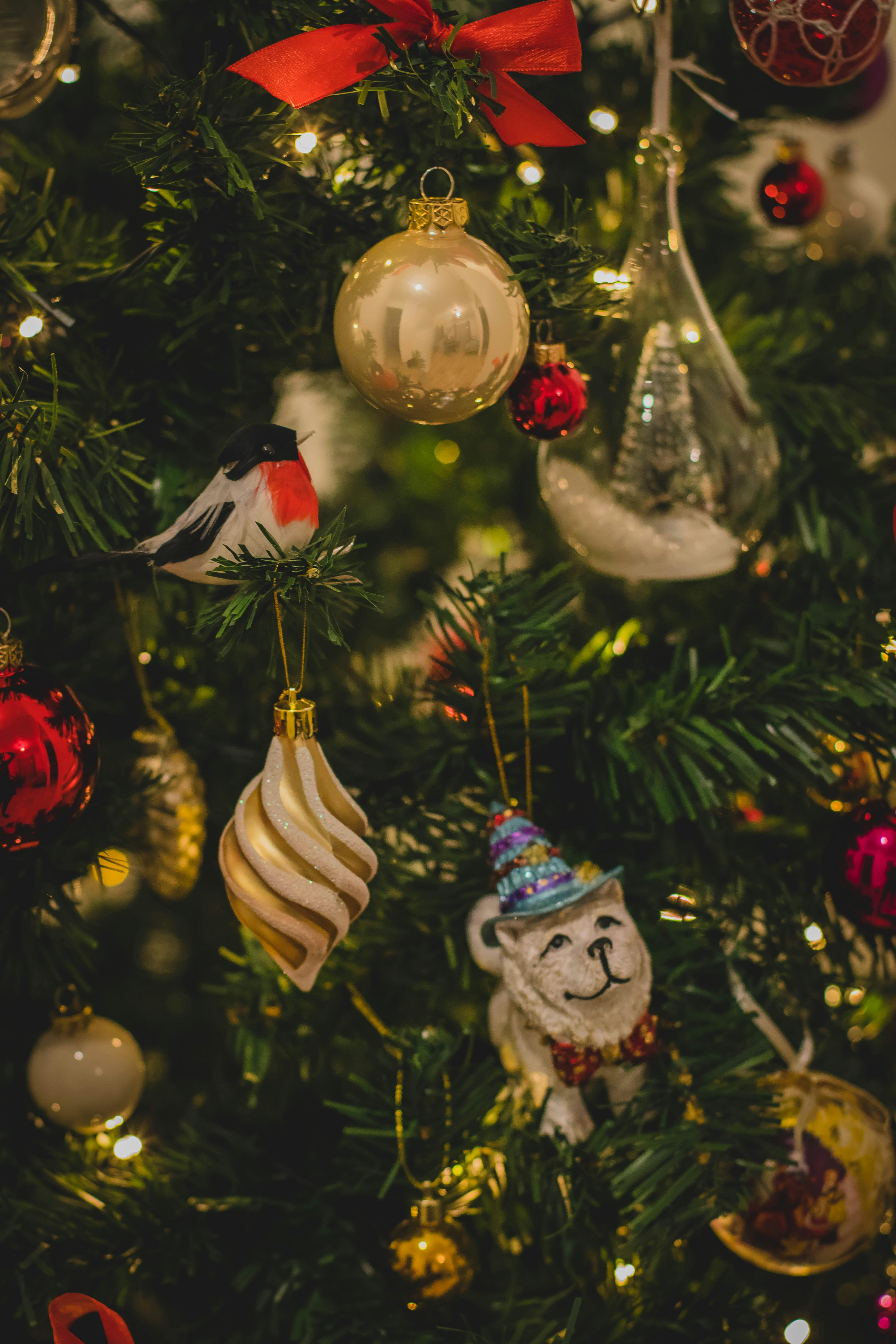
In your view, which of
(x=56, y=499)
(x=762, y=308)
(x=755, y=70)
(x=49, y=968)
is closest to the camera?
A: (x=56, y=499)

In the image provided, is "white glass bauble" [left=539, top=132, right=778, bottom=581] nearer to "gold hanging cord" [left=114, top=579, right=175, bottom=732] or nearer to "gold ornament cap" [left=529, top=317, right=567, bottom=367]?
"gold ornament cap" [left=529, top=317, right=567, bottom=367]

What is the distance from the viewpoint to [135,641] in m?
0.56

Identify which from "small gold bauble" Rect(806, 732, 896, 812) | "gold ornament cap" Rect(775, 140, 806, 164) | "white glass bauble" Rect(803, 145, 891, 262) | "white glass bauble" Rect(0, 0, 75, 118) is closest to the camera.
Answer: "white glass bauble" Rect(0, 0, 75, 118)

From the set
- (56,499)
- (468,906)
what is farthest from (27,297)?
(468,906)

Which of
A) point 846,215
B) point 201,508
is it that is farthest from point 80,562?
point 846,215

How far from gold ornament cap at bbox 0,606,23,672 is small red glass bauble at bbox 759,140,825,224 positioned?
0.64 m

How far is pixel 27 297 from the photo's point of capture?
1.54ft

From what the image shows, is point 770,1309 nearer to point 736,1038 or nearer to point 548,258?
point 736,1038

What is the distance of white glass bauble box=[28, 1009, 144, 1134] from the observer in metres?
0.55

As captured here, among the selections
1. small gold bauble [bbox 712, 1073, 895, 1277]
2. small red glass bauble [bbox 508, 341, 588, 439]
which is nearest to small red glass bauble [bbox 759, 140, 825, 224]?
small red glass bauble [bbox 508, 341, 588, 439]

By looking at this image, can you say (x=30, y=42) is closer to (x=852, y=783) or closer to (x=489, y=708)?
(x=489, y=708)

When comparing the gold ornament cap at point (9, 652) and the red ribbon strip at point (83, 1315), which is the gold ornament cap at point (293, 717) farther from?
the red ribbon strip at point (83, 1315)

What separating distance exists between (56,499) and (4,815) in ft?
0.45

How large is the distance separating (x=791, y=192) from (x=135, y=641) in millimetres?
595
